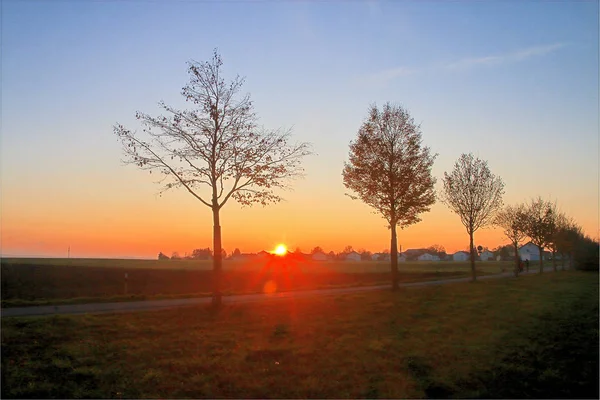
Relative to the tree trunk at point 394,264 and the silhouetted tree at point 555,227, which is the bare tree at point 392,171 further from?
the silhouetted tree at point 555,227

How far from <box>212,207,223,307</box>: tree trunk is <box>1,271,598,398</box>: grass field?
2.73ft

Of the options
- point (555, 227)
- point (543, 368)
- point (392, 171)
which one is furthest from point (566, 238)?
Result: point (543, 368)

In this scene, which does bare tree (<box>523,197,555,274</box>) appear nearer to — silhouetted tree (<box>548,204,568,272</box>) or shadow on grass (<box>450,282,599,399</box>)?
silhouetted tree (<box>548,204,568,272</box>)

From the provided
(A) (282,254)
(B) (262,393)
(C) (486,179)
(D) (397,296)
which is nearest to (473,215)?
(C) (486,179)

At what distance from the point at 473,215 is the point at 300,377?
32.1 meters

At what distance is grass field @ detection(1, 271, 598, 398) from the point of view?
905 centimetres

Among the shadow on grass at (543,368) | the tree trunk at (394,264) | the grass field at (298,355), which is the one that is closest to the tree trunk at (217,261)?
the grass field at (298,355)

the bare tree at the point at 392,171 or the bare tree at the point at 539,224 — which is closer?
the bare tree at the point at 392,171

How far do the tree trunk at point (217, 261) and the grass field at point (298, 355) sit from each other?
0.83m

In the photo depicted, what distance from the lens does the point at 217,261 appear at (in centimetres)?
1800

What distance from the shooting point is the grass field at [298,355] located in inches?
356

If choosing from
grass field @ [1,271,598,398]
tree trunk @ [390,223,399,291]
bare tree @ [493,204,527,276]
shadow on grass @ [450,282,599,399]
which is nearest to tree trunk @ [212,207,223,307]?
grass field @ [1,271,598,398]

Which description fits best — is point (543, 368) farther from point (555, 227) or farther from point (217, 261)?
point (555, 227)

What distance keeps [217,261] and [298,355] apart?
7.53 meters
